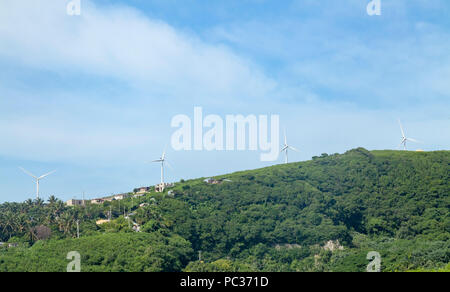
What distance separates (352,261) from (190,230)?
26.6 meters

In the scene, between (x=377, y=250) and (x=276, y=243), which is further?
(x=276, y=243)

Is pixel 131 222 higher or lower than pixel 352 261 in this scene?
higher

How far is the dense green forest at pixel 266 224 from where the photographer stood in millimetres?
80500

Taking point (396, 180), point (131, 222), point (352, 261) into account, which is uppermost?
point (396, 180)

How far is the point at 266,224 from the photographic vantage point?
10219 cm

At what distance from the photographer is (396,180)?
11638 centimetres

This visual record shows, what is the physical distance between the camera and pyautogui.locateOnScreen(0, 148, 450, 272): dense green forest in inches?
3169
